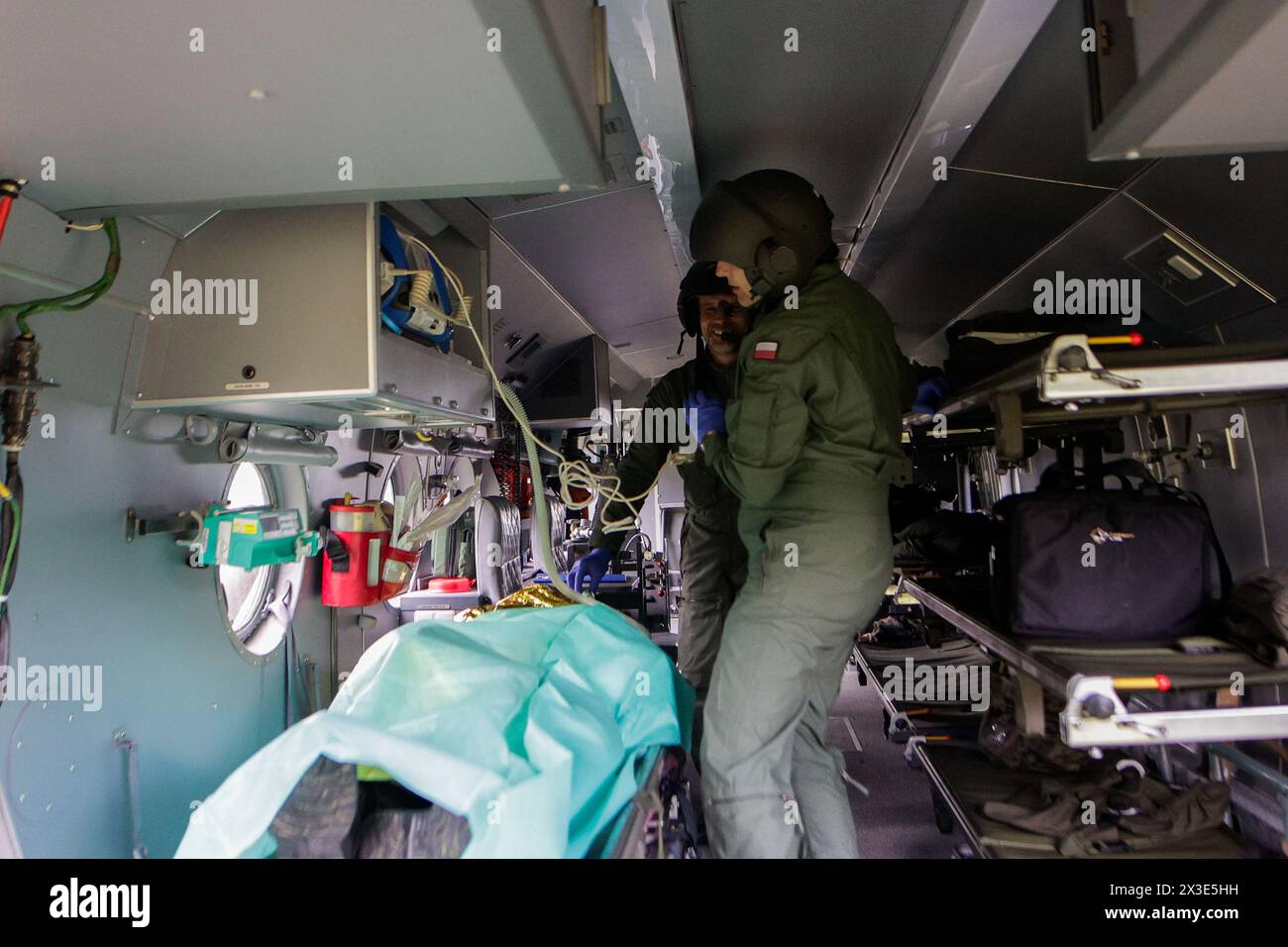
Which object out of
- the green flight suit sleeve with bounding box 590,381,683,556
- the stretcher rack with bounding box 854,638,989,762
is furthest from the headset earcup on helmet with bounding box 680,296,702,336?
the stretcher rack with bounding box 854,638,989,762

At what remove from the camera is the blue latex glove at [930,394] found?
2596 millimetres

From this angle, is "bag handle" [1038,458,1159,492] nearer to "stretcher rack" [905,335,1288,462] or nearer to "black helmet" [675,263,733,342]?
"stretcher rack" [905,335,1288,462]

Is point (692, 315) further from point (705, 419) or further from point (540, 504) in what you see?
point (540, 504)

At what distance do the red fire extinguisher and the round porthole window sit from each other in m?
0.21

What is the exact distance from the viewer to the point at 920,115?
2428mm

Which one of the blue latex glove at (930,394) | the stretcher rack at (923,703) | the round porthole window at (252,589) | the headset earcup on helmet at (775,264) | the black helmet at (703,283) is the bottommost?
the stretcher rack at (923,703)

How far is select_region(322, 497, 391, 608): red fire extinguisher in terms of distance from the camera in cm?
268

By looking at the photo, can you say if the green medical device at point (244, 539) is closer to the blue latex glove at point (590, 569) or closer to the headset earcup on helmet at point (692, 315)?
the blue latex glove at point (590, 569)

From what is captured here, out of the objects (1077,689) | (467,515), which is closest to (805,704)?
(1077,689)

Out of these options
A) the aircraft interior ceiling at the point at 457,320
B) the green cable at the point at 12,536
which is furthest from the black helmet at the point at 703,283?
the green cable at the point at 12,536

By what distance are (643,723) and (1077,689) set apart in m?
1.00

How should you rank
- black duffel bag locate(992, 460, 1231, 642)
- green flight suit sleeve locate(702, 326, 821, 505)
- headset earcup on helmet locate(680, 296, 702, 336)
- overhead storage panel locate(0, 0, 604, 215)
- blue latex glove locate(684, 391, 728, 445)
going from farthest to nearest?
headset earcup on helmet locate(680, 296, 702, 336) < blue latex glove locate(684, 391, 728, 445) < green flight suit sleeve locate(702, 326, 821, 505) < black duffel bag locate(992, 460, 1231, 642) < overhead storage panel locate(0, 0, 604, 215)

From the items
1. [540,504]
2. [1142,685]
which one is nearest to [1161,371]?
[1142,685]

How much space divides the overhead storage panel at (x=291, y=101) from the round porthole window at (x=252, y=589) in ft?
4.15
